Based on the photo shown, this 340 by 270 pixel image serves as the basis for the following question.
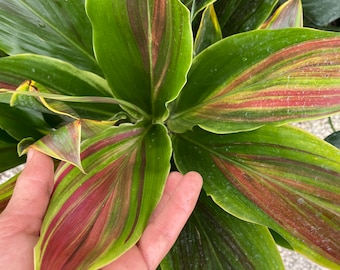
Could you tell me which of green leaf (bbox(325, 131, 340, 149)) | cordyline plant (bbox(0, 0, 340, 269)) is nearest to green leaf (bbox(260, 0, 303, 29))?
cordyline plant (bbox(0, 0, 340, 269))

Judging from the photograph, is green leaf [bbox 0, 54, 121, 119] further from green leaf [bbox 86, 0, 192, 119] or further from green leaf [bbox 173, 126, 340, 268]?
green leaf [bbox 173, 126, 340, 268]

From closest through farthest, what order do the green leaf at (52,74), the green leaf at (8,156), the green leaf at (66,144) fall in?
the green leaf at (66,144) → the green leaf at (52,74) → the green leaf at (8,156)

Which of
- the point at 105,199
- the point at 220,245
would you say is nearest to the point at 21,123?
the point at 105,199

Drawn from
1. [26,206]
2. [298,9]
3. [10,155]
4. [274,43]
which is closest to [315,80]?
[274,43]

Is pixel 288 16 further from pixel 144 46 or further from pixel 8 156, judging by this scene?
pixel 8 156

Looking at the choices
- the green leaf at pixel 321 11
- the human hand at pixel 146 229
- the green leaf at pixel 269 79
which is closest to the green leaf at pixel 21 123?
the human hand at pixel 146 229

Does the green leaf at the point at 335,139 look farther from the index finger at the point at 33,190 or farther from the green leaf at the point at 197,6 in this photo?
the index finger at the point at 33,190
